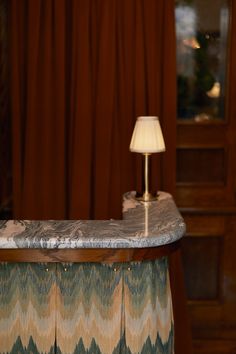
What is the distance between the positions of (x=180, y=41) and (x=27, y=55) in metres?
0.90

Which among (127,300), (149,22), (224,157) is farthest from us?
(224,157)

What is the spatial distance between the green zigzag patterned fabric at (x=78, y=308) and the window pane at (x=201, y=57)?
4.68 feet

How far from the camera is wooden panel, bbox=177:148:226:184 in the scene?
3037mm

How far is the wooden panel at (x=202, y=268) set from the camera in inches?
123

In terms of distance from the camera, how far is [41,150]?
9.40 feet

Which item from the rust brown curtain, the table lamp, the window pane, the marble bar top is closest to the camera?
the marble bar top

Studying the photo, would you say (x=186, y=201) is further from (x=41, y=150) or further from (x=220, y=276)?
(x=41, y=150)

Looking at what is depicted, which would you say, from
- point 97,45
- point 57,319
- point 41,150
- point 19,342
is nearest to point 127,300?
point 57,319

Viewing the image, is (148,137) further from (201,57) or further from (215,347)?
(215,347)

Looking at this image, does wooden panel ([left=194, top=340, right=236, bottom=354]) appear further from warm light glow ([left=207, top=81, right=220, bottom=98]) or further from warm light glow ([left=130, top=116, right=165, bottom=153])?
warm light glow ([left=207, top=81, right=220, bottom=98])

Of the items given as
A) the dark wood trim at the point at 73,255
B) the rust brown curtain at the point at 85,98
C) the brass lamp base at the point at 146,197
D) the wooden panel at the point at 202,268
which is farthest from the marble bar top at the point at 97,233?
the wooden panel at the point at 202,268

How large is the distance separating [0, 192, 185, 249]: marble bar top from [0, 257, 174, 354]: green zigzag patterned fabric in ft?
0.36

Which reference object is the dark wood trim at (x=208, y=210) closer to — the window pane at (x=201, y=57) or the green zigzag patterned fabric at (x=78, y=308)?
the window pane at (x=201, y=57)

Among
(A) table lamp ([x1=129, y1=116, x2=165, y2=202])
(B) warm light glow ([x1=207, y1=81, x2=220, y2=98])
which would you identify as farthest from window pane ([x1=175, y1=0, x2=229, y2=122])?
(A) table lamp ([x1=129, y1=116, x2=165, y2=202])
